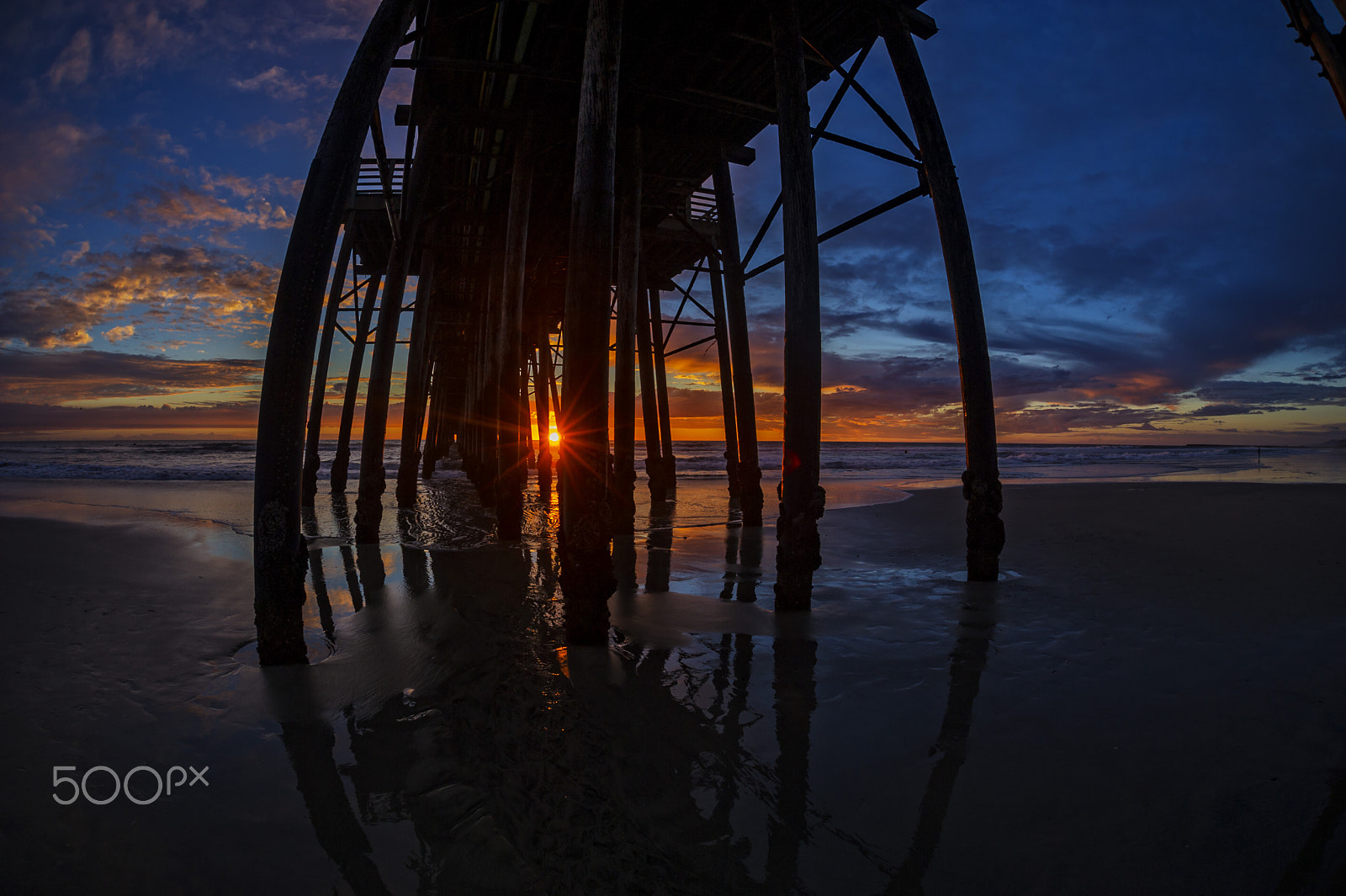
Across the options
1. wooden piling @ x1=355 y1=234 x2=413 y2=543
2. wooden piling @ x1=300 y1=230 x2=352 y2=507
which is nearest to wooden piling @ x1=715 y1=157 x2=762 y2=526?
wooden piling @ x1=355 y1=234 x2=413 y2=543

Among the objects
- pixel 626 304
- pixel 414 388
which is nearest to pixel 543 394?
pixel 414 388

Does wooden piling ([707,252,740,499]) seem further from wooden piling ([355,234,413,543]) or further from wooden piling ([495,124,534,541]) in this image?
wooden piling ([355,234,413,543])

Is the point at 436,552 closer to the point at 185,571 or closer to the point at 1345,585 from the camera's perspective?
the point at 185,571

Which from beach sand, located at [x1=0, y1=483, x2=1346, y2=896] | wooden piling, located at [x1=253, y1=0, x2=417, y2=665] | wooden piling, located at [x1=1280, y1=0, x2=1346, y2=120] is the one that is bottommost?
beach sand, located at [x1=0, y1=483, x2=1346, y2=896]

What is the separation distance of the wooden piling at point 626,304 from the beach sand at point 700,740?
9.68ft

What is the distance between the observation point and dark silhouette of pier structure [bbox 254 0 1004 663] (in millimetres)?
3070

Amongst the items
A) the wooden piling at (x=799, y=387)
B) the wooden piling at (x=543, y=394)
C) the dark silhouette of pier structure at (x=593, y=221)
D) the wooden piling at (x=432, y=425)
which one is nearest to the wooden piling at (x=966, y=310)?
the dark silhouette of pier structure at (x=593, y=221)

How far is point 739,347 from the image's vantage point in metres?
7.68

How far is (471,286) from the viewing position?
1586 centimetres

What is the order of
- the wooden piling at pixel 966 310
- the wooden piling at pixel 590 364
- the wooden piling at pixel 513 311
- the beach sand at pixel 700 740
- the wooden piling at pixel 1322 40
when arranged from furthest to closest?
1. the wooden piling at pixel 513 311
2. the wooden piling at pixel 966 310
3. the wooden piling at pixel 590 364
4. the wooden piling at pixel 1322 40
5. the beach sand at pixel 700 740

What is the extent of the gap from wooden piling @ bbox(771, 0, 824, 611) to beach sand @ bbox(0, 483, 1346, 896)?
0.40 m

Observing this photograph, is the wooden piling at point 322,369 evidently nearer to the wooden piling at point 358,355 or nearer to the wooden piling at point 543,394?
the wooden piling at point 358,355

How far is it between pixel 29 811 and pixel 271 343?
2046 mm

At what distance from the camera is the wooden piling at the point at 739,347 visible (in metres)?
7.60
